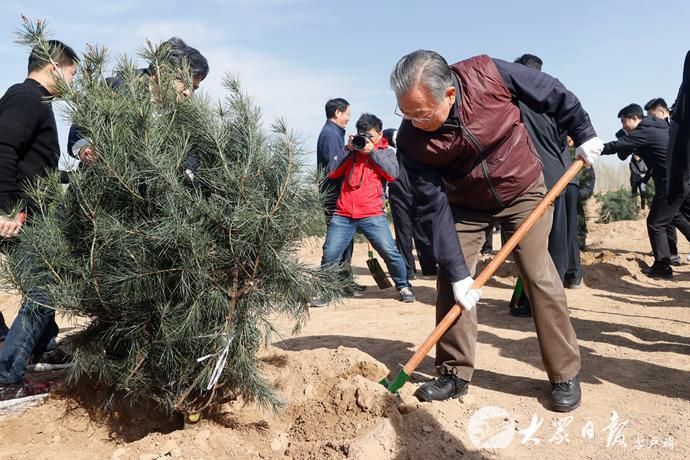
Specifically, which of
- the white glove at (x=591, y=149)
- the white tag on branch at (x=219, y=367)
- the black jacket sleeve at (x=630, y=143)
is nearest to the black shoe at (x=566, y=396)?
the white glove at (x=591, y=149)

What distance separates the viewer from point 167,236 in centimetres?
275

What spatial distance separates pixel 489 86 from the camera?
10.3ft

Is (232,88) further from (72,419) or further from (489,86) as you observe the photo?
(72,419)

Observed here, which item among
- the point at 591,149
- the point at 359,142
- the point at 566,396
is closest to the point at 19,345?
the point at 566,396

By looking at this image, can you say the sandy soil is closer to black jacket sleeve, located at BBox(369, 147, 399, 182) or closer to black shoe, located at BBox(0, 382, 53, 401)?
black shoe, located at BBox(0, 382, 53, 401)

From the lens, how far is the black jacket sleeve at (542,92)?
3.20m

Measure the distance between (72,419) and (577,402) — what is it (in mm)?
2681

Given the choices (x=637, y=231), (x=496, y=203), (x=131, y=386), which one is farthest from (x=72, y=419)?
(x=637, y=231)

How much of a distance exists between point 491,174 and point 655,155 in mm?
5231

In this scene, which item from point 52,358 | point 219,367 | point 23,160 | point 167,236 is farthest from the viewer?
point 52,358

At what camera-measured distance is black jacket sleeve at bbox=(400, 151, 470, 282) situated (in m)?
3.25

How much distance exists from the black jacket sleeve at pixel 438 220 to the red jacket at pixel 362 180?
303 cm

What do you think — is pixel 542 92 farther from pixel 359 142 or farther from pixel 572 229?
pixel 572 229

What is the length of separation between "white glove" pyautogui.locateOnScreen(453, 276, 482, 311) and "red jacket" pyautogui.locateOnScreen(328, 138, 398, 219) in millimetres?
3204
